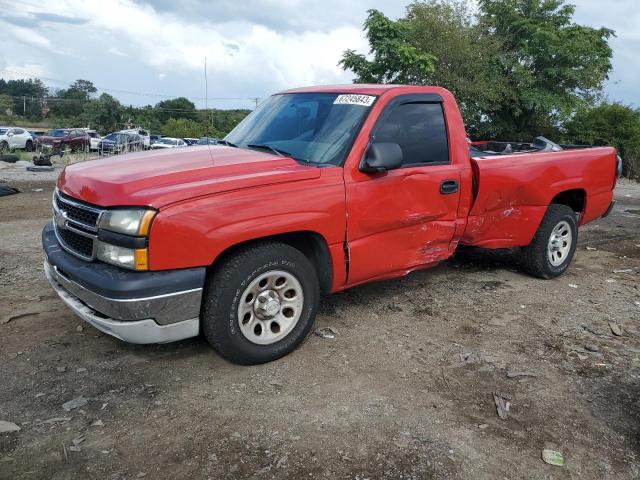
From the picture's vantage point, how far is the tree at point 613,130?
20328 mm

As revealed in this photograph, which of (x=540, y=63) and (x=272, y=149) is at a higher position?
(x=540, y=63)

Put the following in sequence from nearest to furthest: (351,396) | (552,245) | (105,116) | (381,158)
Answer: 1. (351,396)
2. (381,158)
3. (552,245)
4. (105,116)

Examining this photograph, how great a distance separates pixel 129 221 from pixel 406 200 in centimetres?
207

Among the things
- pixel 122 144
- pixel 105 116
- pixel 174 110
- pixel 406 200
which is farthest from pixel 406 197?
pixel 174 110

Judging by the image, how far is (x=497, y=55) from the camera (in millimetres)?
24250

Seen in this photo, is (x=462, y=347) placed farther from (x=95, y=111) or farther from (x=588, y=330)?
(x=95, y=111)

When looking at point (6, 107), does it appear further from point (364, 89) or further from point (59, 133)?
point (364, 89)

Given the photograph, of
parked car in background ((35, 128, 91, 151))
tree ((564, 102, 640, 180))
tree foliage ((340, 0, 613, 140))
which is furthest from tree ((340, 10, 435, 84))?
parked car in background ((35, 128, 91, 151))

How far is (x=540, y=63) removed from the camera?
25453 millimetres

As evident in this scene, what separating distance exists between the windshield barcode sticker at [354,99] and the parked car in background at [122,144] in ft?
46.8

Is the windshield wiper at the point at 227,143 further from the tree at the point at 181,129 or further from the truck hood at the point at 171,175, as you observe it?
the tree at the point at 181,129

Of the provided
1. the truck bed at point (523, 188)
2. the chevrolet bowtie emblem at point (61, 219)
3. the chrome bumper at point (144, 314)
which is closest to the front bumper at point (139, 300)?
the chrome bumper at point (144, 314)

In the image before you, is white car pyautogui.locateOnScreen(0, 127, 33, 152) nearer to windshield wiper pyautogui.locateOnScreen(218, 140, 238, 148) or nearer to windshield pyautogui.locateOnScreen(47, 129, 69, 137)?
windshield pyautogui.locateOnScreen(47, 129, 69, 137)

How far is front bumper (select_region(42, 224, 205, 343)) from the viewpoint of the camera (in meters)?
2.94
